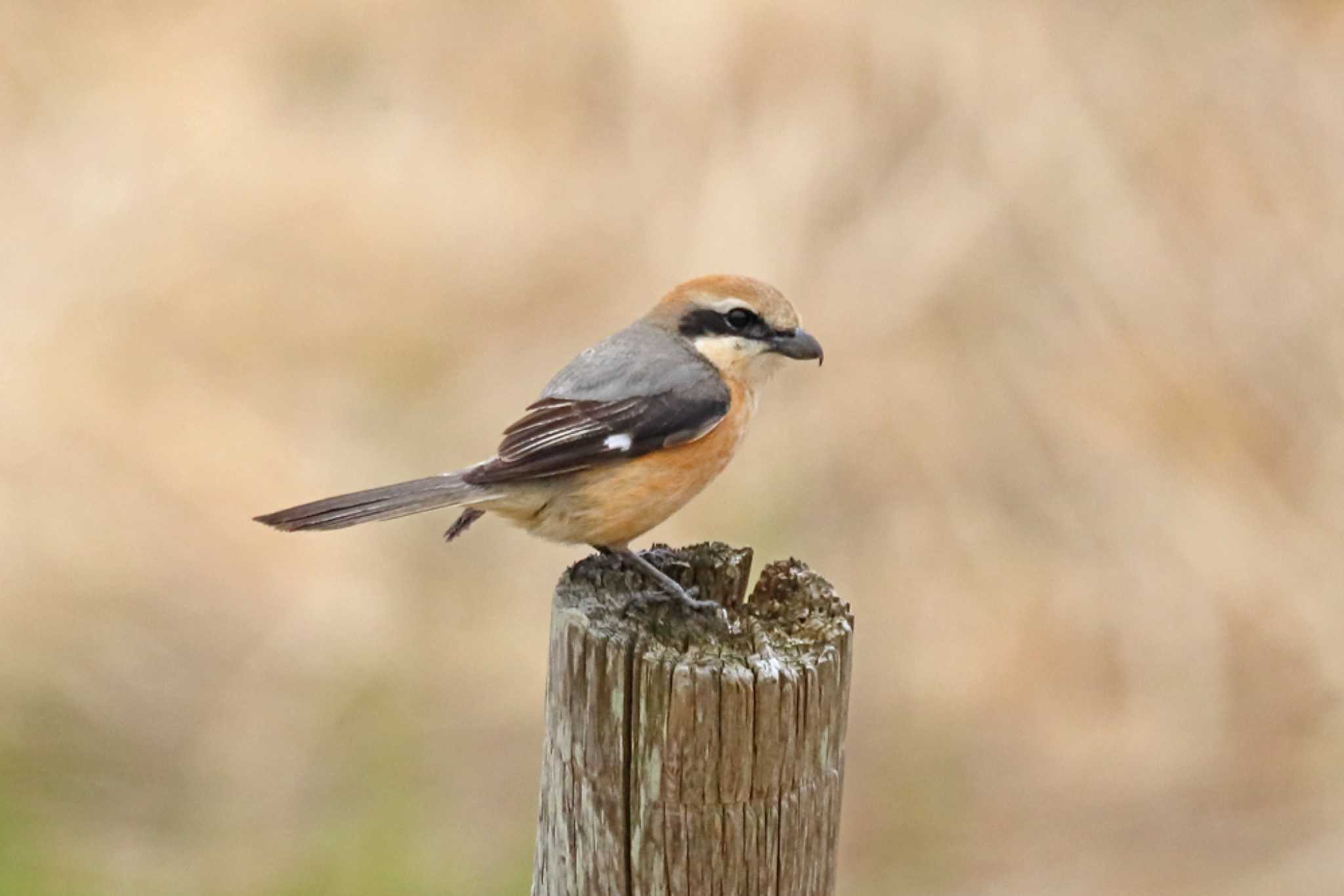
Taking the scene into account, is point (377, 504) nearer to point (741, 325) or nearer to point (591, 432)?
point (591, 432)

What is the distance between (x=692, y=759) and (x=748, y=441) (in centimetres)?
422

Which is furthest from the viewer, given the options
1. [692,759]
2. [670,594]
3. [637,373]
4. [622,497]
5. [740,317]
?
[740,317]

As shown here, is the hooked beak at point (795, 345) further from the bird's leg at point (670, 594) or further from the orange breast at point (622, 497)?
the bird's leg at point (670, 594)

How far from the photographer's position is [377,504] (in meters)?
3.40

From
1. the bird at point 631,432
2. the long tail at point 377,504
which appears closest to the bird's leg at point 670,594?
the bird at point 631,432

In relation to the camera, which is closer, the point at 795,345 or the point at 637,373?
the point at 637,373

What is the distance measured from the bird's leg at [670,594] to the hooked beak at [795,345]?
912 mm

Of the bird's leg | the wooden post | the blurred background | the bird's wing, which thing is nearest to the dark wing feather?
the bird's wing

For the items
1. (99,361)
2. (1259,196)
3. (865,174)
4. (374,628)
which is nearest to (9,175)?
(99,361)

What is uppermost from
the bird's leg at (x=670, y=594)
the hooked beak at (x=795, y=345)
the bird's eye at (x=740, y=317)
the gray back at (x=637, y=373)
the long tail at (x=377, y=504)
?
the bird's eye at (x=740, y=317)

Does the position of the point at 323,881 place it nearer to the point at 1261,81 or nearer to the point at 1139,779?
the point at 1139,779

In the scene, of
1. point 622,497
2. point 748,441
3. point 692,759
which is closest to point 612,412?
point 622,497

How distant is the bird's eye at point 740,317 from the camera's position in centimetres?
400

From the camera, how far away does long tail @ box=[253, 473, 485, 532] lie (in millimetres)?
3248
